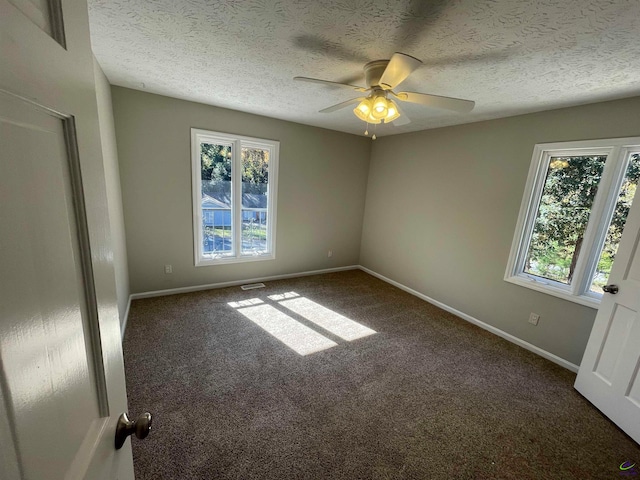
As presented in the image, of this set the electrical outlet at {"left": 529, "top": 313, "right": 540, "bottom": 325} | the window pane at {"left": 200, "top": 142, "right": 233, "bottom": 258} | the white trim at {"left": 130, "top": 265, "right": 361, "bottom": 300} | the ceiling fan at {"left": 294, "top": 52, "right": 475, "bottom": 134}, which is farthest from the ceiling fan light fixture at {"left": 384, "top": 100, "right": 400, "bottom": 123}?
the white trim at {"left": 130, "top": 265, "right": 361, "bottom": 300}

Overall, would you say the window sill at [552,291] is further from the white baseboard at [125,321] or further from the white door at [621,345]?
the white baseboard at [125,321]

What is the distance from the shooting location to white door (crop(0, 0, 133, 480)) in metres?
0.32

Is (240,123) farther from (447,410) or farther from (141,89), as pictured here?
(447,410)

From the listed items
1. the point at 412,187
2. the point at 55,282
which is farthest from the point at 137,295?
the point at 412,187

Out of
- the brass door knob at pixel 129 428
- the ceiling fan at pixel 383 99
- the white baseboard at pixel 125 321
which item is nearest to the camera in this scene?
the brass door knob at pixel 129 428

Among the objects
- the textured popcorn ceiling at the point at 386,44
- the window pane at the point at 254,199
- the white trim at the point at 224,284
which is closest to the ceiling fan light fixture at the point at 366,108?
the textured popcorn ceiling at the point at 386,44

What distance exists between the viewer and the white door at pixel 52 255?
1.04 ft

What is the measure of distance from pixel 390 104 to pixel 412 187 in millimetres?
2210

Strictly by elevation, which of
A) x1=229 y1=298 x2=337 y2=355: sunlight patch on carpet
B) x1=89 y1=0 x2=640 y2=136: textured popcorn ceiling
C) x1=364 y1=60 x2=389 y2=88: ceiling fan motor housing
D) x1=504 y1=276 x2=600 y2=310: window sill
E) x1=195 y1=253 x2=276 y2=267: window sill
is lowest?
x1=229 y1=298 x2=337 y2=355: sunlight patch on carpet

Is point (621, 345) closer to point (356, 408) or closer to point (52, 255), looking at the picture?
point (356, 408)

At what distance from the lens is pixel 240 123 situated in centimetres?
343

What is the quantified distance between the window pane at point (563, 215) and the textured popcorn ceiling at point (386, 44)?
1.89 ft

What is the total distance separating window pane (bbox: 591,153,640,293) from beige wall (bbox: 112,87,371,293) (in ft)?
10.1

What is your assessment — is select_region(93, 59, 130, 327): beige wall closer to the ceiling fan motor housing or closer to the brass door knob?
the brass door knob
